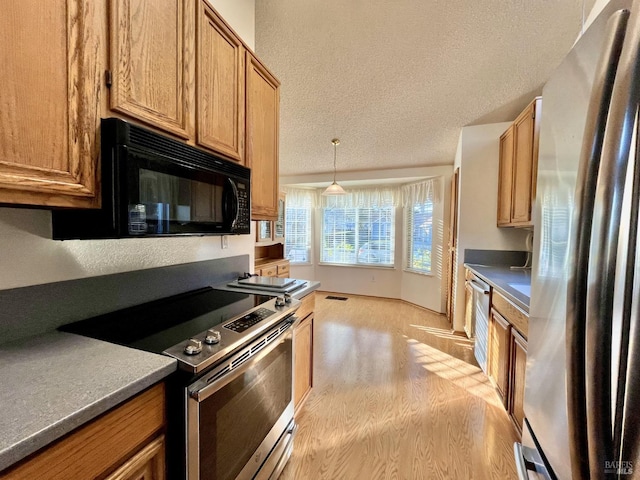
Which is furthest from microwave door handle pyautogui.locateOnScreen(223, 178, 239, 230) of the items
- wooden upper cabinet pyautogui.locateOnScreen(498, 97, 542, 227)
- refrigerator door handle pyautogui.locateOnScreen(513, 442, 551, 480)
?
wooden upper cabinet pyautogui.locateOnScreen(498, 97, 542, 227)

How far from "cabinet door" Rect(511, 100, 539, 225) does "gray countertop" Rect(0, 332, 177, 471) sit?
2729 millimetres

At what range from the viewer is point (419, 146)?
144 inches

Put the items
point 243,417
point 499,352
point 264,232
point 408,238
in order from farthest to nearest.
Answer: point 408,238
point 264,232
point 499,352
point 243,417

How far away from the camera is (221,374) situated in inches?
34.4

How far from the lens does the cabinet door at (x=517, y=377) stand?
1559 mm

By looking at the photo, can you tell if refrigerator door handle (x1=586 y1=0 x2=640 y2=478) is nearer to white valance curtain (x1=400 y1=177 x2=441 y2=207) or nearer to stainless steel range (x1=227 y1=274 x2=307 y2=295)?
stainless steel range (x1=227 y1=274 x2=307 y2=295)

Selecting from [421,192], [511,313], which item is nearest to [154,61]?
[511,313]

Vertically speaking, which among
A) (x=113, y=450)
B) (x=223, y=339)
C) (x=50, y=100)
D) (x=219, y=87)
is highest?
(x=219, y=87)

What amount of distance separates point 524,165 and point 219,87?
253 cm

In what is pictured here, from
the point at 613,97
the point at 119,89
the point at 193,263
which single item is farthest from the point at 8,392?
the point at 613,97

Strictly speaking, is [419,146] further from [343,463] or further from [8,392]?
[8,392]

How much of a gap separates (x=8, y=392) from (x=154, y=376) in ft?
0.91

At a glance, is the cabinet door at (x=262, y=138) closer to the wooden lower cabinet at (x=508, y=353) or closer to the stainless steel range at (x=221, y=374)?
the stainless steel range at (x=221, y=374)

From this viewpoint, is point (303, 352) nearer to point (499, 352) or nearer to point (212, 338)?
point (212, 338)
